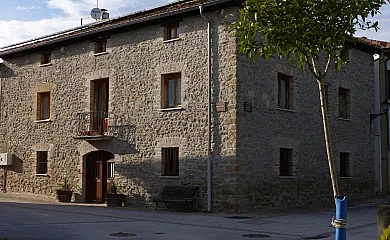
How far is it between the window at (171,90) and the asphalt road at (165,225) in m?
3.51

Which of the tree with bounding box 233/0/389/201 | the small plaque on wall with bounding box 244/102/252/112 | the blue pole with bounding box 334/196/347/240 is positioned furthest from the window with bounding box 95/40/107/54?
the blue pole with bounding box 334/196/347/240

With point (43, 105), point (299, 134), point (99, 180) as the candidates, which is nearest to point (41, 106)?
point (43, 105)

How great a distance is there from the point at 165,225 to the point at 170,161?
4642 millimetres

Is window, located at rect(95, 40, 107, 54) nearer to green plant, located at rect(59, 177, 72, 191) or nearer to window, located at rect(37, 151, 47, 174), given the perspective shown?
window, located at rect(37, 151, 47, 174)

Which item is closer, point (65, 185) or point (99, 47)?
point (65, 185)

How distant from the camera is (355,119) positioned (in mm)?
21609

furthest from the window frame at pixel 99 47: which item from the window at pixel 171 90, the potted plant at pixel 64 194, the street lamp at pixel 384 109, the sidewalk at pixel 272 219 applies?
the street lamp at pixel 384 109

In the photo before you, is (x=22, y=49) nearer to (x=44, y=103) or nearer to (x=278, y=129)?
(x=44, y=103)

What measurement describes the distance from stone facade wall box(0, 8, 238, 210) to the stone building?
0.04m

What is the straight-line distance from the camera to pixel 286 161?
18047mm

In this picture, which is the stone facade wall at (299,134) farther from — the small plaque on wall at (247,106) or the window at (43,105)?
the window at (43,105)

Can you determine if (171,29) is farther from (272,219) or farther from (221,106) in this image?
(272,219)

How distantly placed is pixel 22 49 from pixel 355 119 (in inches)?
538

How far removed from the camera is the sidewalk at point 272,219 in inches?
466
